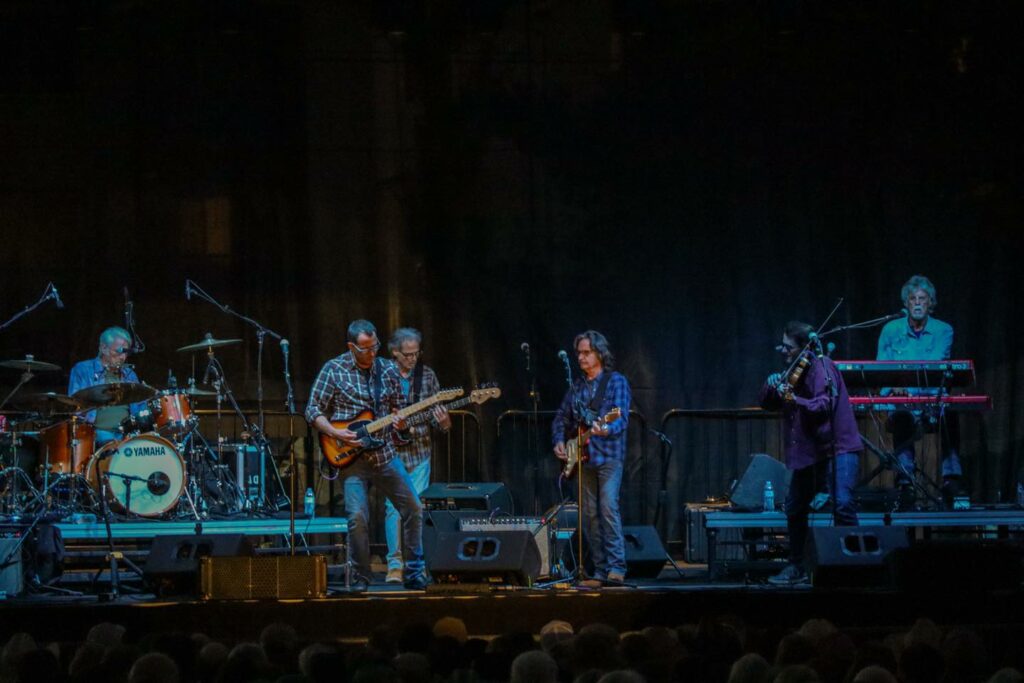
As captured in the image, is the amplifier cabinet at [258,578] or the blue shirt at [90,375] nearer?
the amplifier cabinet at [258,578]

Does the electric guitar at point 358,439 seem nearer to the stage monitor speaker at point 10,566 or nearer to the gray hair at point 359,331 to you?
the gray hair at point 359,331

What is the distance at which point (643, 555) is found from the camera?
11047 mm

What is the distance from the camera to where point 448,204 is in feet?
45.2

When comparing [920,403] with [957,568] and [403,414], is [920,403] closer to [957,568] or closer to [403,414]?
[957,568]

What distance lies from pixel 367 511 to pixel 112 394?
7.57 feet

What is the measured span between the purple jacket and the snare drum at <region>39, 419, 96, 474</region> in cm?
614

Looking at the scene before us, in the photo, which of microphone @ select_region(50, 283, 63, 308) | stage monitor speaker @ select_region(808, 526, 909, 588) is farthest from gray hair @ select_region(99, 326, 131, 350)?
stage monitor speaker @ select_region(808, 526, 909, 588)

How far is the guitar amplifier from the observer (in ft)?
37.3

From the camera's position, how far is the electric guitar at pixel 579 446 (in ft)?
34.6

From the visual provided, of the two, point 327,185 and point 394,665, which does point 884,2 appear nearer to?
point 327,185

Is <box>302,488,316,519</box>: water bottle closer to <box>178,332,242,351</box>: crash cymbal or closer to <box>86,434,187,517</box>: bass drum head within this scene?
<box>86,434,187,517</box>: bass drum head

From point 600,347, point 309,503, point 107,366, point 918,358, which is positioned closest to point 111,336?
point 107,366

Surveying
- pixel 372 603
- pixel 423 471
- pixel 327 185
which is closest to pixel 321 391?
pixel 423 471

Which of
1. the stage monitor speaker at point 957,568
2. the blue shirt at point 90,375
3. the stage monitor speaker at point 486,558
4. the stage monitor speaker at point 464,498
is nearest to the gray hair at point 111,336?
the blue shirt at point 90,375
